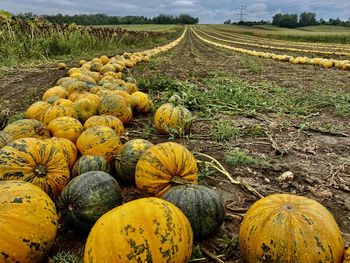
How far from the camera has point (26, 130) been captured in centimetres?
390

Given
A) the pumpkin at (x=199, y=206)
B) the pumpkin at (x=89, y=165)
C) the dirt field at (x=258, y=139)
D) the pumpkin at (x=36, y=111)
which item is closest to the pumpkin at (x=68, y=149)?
the pumpkin at (x=89, y=165)

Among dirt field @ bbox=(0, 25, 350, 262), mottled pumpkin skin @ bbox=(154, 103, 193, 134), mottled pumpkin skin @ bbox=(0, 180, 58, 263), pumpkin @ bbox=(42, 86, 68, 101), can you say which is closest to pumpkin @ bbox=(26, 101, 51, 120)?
pumpkin @ bbox=(42, 86, 68, 101)

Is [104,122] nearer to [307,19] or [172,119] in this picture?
[172,119]

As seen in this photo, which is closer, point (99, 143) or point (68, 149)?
point (68, 149)

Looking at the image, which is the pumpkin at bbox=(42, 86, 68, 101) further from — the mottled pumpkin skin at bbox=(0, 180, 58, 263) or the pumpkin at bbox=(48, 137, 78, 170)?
the mottled pumpkin skin at bbox=(0, 180, 58, 263)

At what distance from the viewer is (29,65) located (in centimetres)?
1234

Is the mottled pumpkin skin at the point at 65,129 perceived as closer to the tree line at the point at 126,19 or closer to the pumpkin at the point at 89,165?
the pumpkin at the point at 89,165

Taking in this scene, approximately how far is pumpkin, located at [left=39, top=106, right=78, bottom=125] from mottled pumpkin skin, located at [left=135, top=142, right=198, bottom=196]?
197 centimetres

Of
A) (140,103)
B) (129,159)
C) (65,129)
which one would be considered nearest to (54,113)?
(65,129)

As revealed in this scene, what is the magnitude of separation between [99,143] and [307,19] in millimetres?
141091

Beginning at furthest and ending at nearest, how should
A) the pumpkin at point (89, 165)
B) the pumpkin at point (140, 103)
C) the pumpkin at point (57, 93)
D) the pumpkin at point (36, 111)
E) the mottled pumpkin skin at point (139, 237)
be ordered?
the pumpkin at point (140, 103) < the pumpkin at point (57, 93) < the pumpkin at point (36, 111) < the pumpkin at point (89, 165) < the mottled pumpkin skin at point (139, 237)

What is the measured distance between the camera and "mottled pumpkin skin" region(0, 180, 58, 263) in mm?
2223

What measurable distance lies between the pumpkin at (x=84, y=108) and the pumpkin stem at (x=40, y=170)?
2.08m

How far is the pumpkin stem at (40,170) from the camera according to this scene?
9.87 feet
